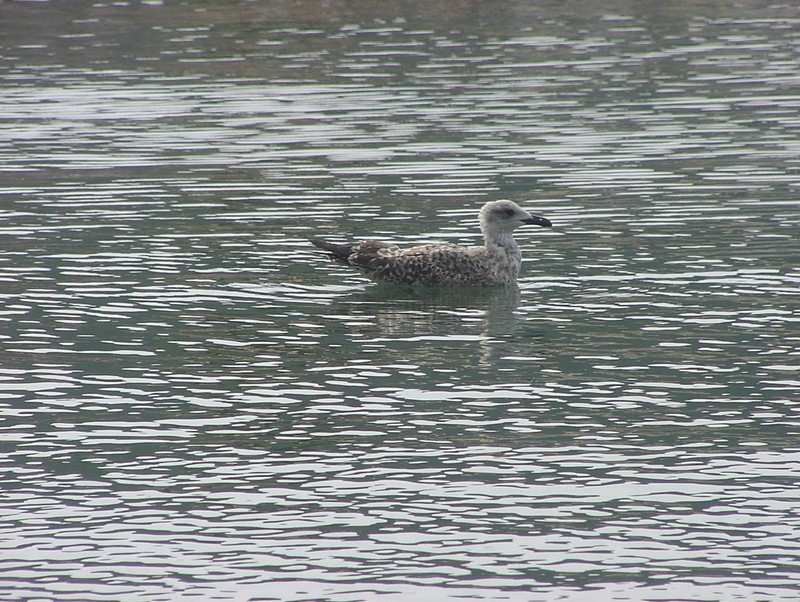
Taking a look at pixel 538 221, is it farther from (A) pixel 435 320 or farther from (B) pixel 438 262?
(A) pixel 435 320

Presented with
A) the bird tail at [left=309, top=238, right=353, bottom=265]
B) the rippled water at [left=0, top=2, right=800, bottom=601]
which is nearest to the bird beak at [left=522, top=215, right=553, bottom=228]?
the rippled water at [left=0, top=2, right=800, bottom=601]

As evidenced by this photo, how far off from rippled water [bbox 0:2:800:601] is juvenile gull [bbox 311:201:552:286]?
11.4 inches

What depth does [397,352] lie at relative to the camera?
17.6m

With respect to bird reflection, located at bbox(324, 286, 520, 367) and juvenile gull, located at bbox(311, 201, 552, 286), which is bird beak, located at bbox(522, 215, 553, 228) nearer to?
juvenile gull, located at bbox(311, 201, 552, 286)

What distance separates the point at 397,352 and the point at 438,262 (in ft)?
11.7

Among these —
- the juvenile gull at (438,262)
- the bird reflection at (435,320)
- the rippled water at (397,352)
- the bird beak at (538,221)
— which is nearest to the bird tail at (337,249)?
the juvenile gull at (438,262)

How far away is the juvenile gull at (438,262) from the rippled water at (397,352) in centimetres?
29

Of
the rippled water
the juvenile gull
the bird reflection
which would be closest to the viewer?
the rippled water

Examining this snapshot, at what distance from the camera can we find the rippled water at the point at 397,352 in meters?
11.9

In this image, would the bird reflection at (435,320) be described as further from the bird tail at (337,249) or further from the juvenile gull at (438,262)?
the bird tail at (337,249)

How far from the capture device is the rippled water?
11930 mm

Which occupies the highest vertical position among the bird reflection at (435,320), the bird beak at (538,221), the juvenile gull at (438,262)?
the bird beak at (538,221)

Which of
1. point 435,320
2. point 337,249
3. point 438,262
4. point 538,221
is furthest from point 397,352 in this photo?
point 538,221

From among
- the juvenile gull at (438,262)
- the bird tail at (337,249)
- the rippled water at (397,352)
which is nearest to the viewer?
the rippled water at (397,352)
